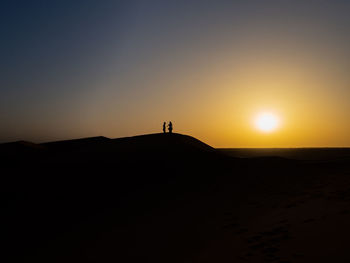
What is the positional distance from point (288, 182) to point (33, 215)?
500 inches

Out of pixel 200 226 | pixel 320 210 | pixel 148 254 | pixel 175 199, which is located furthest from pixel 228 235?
pixel 175 199

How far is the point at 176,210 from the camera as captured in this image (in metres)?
12.9

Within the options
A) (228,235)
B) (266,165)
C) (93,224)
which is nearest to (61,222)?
(93,224)

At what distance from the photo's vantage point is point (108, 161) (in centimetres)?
2259

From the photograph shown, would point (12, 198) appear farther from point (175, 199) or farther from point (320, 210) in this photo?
point (320, 210)

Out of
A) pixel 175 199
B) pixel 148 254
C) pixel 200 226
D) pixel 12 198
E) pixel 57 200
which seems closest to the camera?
pixel 148 254

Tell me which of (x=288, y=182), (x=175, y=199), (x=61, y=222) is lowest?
(x=61, y=222)

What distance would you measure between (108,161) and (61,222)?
9358 millimetres

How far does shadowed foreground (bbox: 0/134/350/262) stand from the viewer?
851cm

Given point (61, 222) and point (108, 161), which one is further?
point (108, 161)

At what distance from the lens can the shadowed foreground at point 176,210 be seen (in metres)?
8.51

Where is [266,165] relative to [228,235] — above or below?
above

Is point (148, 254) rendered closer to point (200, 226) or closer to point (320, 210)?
point (200, 226)

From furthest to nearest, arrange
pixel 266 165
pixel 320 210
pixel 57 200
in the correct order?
pixel 266 165 → pixel 57 200 → pixel 320 210
